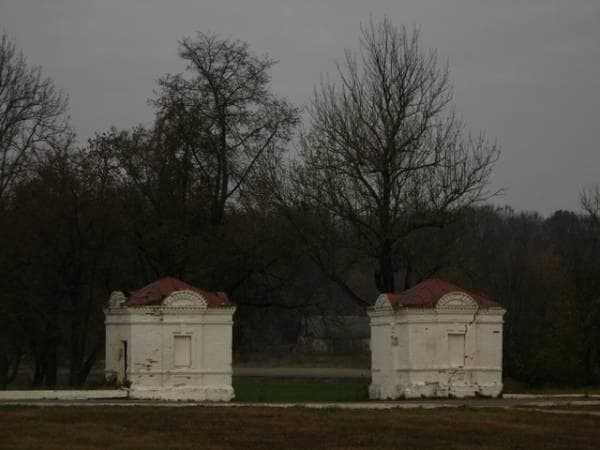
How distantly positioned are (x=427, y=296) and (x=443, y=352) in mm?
1720

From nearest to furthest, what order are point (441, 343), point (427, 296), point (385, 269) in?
point (441, 343) → point (427, 296) → point (385, 269)

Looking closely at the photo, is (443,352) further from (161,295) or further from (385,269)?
(385,269)

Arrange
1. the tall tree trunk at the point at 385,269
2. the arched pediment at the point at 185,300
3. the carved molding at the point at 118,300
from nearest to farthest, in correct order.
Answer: the arched pediment at the point at 185,300 → the carved molding at the point at 118,300 → the tall tree trunk at the point at 385,269

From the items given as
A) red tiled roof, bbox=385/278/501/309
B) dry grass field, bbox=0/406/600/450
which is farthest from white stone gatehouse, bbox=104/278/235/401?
dry grass field, bbox=0/406/600/450

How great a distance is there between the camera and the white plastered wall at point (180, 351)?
115ft

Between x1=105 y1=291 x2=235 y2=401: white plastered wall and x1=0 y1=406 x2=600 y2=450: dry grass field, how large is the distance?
6.57 meters

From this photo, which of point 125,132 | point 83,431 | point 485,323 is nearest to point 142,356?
point 485,323

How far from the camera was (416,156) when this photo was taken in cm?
4491

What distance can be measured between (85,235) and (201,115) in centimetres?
Result: 755

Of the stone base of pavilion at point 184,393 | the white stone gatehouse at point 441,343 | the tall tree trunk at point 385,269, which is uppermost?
the tall tree trunk at point 385,269

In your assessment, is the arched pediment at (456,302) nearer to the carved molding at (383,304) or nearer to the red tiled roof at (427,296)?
the red tiled roof at (427,296)

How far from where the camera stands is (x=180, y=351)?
35.5m

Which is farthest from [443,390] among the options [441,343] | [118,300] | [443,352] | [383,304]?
[118,300]

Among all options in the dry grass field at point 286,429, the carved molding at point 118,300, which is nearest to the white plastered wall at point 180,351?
the carved molding at point 118,300
